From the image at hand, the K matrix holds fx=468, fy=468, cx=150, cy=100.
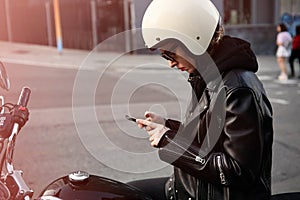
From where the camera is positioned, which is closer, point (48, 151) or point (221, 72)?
point (221, 72)

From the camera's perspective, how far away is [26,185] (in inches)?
68.9

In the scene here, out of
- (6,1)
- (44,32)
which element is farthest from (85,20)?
(6,1)

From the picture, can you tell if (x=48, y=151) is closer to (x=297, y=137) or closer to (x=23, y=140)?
(x=23, y=140)

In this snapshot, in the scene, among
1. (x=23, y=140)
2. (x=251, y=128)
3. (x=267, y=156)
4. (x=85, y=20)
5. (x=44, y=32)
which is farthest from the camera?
(x=44, y=32)

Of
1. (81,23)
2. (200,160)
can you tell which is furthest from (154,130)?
(81,23)

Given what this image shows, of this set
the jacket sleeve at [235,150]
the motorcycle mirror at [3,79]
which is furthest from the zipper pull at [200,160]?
the motorcycle mirror at [3,79]

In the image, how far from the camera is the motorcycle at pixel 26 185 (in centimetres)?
170

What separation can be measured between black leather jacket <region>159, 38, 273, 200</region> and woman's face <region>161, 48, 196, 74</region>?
111 mm

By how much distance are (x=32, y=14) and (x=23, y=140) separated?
19.3 metres

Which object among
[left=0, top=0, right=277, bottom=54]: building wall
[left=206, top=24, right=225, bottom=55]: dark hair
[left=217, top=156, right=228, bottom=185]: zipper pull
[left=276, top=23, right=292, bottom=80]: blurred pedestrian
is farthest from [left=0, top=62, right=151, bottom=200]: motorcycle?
[left=0, top=0, right=277, bottom=54]: building wall

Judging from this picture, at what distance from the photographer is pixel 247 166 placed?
5.39ft

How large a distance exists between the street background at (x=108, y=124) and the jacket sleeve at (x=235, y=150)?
50cm

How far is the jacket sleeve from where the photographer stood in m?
1.64

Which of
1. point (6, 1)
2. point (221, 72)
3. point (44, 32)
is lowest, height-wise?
point (44, 32)
